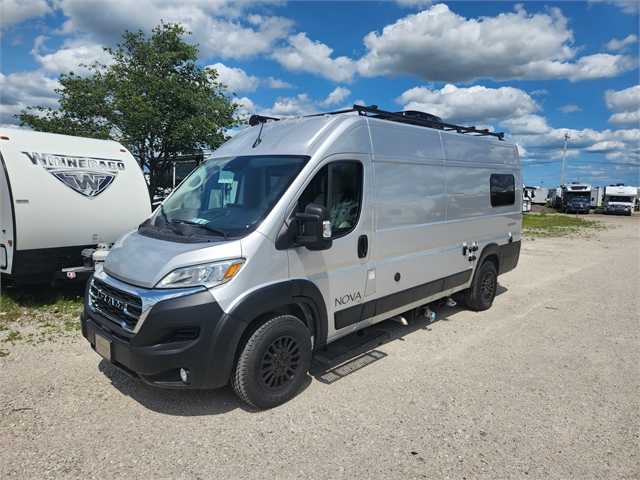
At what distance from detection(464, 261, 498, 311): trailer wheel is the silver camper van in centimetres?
117

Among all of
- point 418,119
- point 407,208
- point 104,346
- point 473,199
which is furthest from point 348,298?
point 473,199

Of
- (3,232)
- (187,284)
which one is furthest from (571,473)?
(3,232)

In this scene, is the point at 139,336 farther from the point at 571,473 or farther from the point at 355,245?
the point at 571,473

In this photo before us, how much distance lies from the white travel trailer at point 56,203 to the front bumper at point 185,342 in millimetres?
3788

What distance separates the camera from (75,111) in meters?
15.4

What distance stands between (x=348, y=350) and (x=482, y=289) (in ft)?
10.8

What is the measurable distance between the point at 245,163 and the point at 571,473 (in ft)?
12.2

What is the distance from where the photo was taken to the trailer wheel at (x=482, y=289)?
686 centimetres

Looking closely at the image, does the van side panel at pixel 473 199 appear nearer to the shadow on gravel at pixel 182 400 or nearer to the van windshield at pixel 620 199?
the shadow on gravel at pixel 182 400

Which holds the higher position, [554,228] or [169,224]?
[169,224]

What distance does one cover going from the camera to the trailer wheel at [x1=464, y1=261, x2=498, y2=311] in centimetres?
686

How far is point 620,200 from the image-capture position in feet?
143

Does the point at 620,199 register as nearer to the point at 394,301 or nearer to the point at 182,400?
the point at 394,301

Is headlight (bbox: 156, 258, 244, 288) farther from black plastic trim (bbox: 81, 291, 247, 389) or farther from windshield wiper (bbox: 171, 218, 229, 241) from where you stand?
windshield wiper (bbox: 171, 218, 229, 241)
